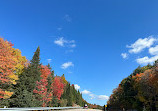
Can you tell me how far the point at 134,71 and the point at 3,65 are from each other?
40443 millimetres

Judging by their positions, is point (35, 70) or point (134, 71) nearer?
point (35, 70)

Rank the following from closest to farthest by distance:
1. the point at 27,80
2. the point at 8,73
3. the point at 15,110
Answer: the point at 15,110
the point at 8,73
the point at 27,80

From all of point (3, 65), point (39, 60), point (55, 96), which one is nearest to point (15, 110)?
point (3, 65)

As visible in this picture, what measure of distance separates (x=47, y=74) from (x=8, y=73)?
74.6 feet

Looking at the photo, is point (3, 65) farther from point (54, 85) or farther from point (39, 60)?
point (54, 85)

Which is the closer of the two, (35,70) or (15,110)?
(15,110)

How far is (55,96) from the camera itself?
177 ft

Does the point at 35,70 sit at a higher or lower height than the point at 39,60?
lower

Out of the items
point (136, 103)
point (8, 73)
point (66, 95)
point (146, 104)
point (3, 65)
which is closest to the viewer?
point (3, 65)

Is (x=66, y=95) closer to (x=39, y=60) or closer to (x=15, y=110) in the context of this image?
(x=39, y=60)

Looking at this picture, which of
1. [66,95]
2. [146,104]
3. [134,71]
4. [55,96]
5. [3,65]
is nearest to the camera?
[3,65]

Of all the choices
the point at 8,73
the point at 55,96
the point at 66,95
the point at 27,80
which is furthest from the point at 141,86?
the point at 66,95

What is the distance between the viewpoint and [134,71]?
154 ft

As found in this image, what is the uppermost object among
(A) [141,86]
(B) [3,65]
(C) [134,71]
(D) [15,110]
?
(C) [134,71]
